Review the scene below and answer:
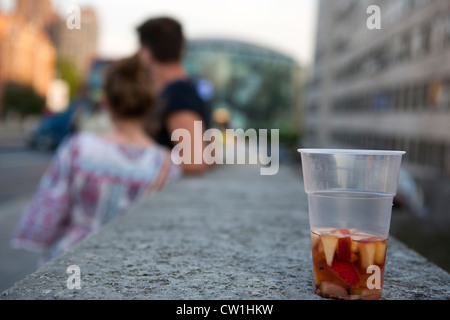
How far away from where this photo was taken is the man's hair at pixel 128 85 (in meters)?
3.46

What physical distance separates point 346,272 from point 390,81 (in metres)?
37.2

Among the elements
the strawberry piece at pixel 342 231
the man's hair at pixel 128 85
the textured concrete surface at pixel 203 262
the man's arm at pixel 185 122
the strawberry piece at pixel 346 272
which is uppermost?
the man's hair at pixel 128 85

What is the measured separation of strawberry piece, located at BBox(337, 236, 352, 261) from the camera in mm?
1428

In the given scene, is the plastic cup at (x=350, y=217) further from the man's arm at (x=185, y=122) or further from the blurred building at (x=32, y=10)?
the blurred building at (x=32, y=10)

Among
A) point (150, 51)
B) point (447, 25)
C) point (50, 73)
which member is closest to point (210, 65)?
point (447, 25)

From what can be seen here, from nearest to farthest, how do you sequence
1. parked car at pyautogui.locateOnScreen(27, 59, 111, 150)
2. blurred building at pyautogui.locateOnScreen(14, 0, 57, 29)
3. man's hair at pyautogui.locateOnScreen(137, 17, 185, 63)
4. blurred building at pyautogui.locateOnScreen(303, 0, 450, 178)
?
1. man's hair at pyautogui.locateOnScreen(137, 17, 185, 63)
2. parked car at pyautogui.locateOnScreen(27, 59, 111, 150)
3. blurred building at pyautogui.locateOnScreen(303, 0, 450, 178)
4. blurred building at pyautogui.locateOnScreen(14, 0, 57, 29)

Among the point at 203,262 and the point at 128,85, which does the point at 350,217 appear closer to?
the point at 203,262

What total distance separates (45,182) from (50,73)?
124757 mm

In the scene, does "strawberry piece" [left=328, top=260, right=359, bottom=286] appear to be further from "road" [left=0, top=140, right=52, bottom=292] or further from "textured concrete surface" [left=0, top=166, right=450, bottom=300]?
"road" [left=0, top=140, right=52, bottom=292]

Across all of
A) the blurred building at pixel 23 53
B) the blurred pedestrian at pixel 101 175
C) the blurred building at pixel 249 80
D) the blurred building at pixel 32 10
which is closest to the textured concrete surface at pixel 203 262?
the blurred pedestrian at pixel 101 175

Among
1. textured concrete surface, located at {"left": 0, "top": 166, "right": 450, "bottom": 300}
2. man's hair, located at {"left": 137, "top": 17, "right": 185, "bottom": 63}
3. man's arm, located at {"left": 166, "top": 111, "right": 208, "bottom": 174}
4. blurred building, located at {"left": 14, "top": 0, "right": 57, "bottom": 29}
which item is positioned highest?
blurred building, located at {"left": 14, "top": 0, "right": 57, "bottom": 29}

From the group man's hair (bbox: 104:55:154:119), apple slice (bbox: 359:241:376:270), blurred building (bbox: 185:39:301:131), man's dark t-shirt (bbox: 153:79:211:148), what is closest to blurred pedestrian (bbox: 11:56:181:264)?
man's hair (bbox: 104:55:154:119)

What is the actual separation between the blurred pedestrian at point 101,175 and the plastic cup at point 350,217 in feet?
5.92

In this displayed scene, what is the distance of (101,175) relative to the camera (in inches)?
125
